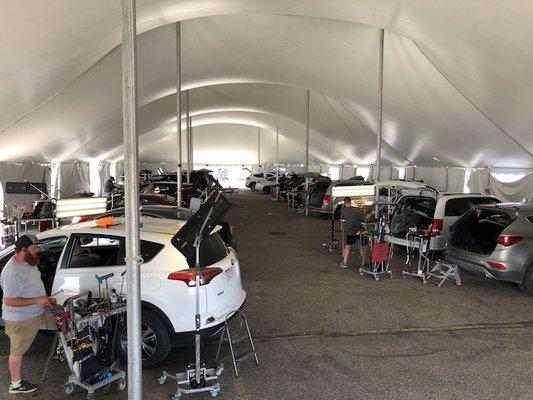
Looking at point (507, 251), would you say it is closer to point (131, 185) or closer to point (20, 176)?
point (131, 185)

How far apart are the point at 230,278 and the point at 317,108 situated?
21958mm

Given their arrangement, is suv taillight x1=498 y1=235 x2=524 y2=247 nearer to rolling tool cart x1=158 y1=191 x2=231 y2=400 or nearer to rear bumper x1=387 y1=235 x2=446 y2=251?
rear bumper x1=387 y1=235 x2=446 y2=251

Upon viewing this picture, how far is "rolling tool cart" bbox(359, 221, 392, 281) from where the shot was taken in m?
8.38

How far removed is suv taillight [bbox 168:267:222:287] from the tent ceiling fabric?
176 inches

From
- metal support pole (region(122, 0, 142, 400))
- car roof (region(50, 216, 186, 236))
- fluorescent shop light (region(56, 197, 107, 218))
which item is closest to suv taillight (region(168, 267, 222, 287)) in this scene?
car roof (region(50, 216, 186, 236))

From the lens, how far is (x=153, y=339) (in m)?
4.60

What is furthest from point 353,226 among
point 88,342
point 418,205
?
point 88,342

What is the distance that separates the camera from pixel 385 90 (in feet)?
49.6

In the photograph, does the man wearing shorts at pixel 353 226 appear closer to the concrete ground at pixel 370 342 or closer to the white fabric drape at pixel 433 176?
the concrete ground at pixel 370 342

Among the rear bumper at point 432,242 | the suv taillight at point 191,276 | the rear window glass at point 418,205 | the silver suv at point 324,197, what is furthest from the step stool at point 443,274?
the silver suv at point 324,197

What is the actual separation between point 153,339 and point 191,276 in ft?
2.77

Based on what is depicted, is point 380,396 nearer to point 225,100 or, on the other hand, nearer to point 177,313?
point 177,313

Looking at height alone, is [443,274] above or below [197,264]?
below

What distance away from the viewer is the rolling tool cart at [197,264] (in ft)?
13.3
